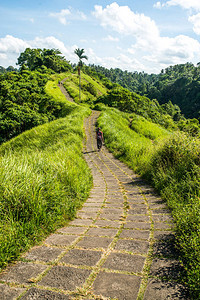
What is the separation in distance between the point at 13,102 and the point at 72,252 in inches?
1274

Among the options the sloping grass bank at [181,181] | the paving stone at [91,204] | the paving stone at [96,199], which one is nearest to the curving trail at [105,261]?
the sloping grass bank at [181,181]

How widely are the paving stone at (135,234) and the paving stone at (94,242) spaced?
25 centimetres

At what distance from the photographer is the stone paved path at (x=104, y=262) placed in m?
2.00

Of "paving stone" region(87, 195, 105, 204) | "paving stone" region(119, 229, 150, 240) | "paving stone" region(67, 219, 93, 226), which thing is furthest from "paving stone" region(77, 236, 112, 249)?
"paving stone" region(87, 195, 105, 204)

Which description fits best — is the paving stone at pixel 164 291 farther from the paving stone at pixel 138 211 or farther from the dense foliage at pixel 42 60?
the dense foliage at pixel 42 60

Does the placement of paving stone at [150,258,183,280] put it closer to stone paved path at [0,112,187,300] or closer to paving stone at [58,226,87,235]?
stone paved path at [0,112,187,300]

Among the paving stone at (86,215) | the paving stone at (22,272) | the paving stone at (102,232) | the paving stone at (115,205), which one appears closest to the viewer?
the paving stone at (22,272)

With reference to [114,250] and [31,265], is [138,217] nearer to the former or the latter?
[114,250]

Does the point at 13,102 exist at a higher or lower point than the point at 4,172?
higher

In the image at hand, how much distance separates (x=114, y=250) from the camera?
8.84 feet

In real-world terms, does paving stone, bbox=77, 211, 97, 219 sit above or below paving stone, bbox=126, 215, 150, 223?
below

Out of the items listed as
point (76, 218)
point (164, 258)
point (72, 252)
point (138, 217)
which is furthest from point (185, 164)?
point (72, 252)

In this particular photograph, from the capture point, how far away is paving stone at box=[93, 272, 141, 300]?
1.96m

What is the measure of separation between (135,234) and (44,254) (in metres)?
1.24
